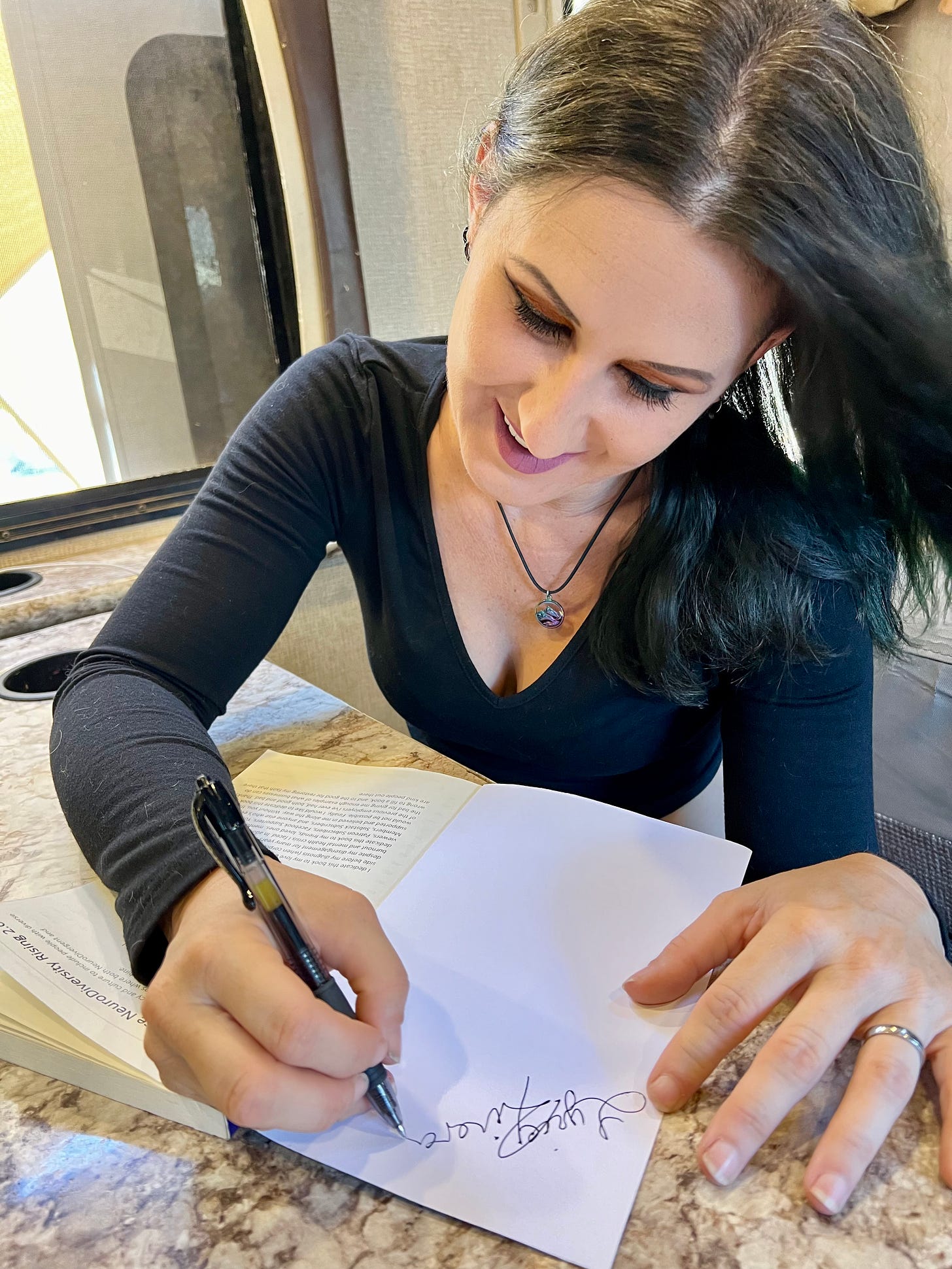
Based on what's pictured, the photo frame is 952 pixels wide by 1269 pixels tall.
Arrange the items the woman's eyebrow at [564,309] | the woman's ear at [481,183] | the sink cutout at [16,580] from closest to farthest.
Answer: the woman's eyebrow at [564,309] → the woman's ear at [481,183] → the sink cutout at [16,580]

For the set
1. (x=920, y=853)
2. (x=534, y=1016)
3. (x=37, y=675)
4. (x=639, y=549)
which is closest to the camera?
(x=534, y=1016)

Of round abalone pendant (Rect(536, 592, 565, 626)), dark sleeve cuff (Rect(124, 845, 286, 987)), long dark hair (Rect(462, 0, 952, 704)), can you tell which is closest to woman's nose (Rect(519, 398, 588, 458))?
long dark hair (Rect(462, 0, 952, 704))

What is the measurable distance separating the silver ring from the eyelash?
1.54ft

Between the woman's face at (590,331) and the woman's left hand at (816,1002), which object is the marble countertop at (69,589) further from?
the woman's left hand at (816,1002)

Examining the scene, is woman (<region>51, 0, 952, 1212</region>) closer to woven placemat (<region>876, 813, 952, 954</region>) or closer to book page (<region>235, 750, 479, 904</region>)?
book page (<region>235, 750, 479, 904</region>)

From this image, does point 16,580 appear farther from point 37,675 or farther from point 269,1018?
point 269,1018

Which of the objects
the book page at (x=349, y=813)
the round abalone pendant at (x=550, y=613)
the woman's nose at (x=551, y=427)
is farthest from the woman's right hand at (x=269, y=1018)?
the round abalone pendant at (x=550, y=613)

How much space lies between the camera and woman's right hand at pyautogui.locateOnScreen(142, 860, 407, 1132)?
0.47 metres

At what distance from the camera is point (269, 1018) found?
0.48m

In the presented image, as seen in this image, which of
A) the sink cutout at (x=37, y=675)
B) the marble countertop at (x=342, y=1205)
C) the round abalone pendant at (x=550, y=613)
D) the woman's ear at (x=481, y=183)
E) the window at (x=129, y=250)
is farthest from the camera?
the window at (x=129, y=250)

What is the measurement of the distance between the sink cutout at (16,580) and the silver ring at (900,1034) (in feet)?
4.58

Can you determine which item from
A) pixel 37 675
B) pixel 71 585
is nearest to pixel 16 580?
pixel 71 585

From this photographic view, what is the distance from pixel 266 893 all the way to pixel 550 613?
1.83 ft

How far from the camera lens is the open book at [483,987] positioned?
480 mm
